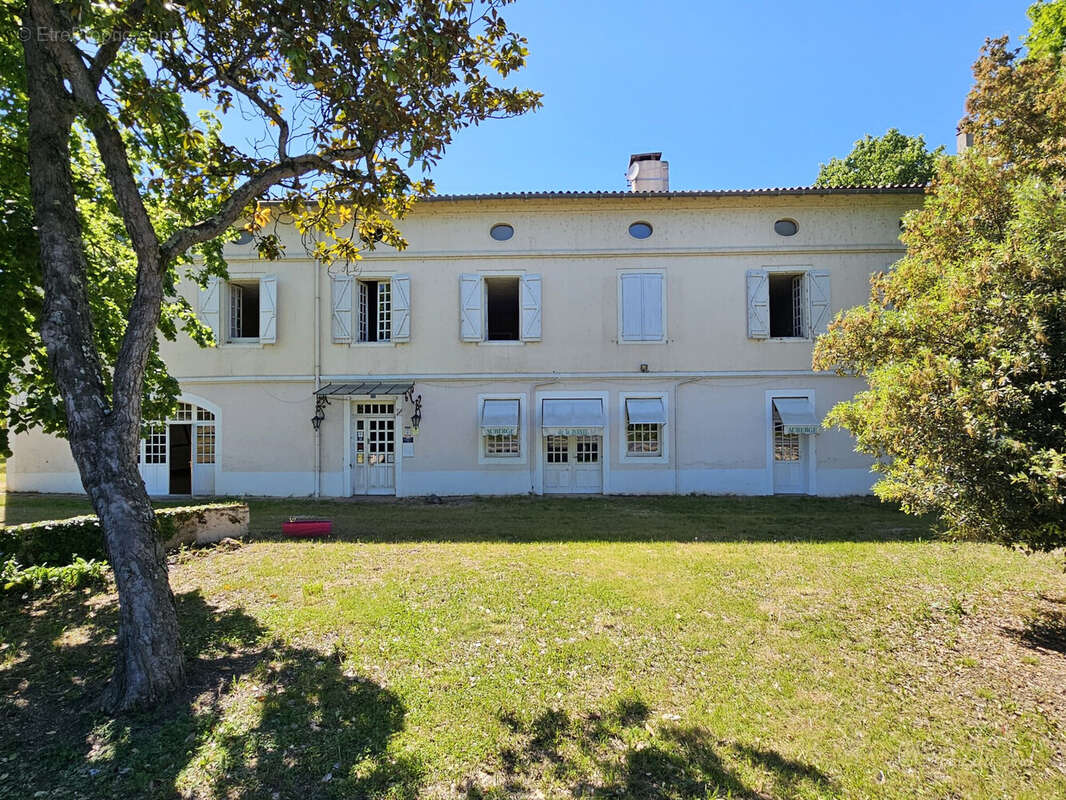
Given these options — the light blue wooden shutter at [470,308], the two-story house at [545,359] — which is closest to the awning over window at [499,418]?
the two-story house at [545,359]

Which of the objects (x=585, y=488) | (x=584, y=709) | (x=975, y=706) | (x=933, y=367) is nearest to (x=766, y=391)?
(x=585, y=488)

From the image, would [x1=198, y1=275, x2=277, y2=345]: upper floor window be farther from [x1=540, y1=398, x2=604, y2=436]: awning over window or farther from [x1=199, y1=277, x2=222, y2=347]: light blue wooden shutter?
[x1=540, y1=398, x2=604, y2=436]: awning over window

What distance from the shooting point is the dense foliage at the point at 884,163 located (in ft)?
64.7

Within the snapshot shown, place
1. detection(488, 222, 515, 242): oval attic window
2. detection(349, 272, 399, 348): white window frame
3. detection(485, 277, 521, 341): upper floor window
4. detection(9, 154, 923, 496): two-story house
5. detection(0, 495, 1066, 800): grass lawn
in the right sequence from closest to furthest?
detection(0, 495, 1066, 800): grass lawn
detection(9, 154, 923, 496): two-story house
detection(349, 272, 399, 348): white window frame
detection(488, 222, 515, 242): oval attic window
detection(485, 277, 521, 341): upper floor window

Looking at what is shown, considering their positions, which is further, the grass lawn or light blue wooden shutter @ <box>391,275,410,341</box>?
light blue wooden shutter @ <box>391,275,410,341</box>

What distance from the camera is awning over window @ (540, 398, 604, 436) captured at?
12719 mm

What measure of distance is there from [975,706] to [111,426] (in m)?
6.40

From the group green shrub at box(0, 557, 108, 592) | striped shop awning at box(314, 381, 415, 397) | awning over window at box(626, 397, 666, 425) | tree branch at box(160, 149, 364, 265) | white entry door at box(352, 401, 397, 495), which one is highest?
tree branch at box(160, 149, 364, 265)

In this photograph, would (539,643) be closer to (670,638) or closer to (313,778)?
(670,638)

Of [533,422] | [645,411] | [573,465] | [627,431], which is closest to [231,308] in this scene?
[533,422]

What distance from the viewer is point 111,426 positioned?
3.60 meters

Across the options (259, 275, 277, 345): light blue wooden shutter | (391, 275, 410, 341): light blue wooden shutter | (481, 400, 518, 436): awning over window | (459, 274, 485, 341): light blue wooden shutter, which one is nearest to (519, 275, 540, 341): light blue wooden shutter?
(459, 274, 485, 341): light blue wooden shutter

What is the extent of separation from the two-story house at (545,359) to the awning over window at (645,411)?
0.05m

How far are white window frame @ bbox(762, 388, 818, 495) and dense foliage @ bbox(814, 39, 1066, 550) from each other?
7925 mm
